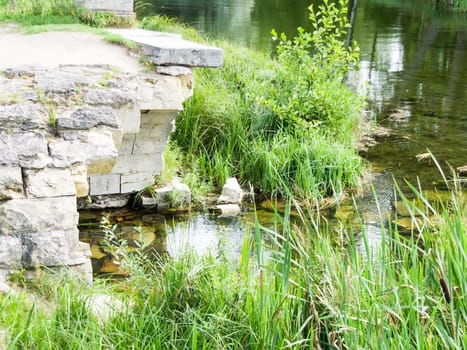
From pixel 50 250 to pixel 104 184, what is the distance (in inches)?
91.1

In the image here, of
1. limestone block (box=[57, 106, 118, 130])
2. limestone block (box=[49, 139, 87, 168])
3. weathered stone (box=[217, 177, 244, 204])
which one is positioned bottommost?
weathered stone (box=[217, 177, 244, 204])

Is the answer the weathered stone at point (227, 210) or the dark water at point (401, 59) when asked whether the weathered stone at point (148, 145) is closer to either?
the weathered stone at point (227, 210)

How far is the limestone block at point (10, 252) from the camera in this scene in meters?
4.52

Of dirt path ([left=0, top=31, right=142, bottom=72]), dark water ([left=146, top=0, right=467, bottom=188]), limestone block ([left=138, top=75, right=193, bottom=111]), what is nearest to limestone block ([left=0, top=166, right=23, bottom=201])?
dirt path ([left=0, top=31, right=142, bottom=72])

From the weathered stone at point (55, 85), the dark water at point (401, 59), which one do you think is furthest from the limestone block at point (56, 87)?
the dark water at point (401, 59)

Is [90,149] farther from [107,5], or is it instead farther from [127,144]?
[107,5]

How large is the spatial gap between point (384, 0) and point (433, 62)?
50.0 ft

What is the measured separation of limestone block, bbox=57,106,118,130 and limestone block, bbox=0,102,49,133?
0.14 metres

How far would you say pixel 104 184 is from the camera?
273 inches

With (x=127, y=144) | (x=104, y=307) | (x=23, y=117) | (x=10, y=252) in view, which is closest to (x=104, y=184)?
(x=127, y=144)

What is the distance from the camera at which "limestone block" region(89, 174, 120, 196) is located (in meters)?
6.85

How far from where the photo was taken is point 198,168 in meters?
7.90

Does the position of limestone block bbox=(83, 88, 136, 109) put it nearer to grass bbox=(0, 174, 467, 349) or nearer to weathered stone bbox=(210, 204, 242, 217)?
weathered stone bbox=(210, 204, 242, 217)

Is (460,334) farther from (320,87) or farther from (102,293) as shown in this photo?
(320,87)
